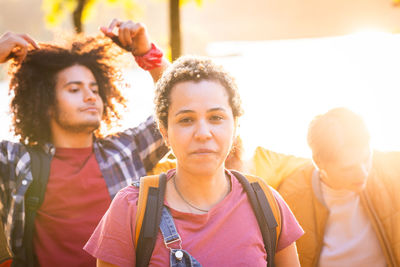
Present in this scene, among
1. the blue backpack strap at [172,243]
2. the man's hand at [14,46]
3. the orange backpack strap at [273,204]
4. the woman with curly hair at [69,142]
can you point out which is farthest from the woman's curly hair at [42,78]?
the orange backpack strap at [273,204]

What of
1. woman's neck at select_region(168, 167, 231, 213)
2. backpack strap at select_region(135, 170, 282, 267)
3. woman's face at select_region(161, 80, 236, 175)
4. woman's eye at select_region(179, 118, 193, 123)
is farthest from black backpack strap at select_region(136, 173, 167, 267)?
woman's eye at select_region(179, 118, 193, 123)

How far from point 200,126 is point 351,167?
1325mm

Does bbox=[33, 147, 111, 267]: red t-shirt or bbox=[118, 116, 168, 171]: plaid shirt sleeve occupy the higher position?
bbox=[118, 116, 168, 171]: plaid shirt sleeve

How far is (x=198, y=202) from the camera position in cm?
224

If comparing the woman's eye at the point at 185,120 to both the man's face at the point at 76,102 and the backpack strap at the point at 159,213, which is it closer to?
the backpack strap at the point at 159,213

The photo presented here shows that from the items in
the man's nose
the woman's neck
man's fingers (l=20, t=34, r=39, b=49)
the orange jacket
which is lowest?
the orange jacket

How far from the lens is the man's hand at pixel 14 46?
320 cm

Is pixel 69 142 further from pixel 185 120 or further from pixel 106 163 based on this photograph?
pixel 185 120

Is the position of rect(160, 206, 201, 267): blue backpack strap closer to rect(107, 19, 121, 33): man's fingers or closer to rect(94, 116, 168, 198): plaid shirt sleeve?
rect(94, 116, 168, 198): plaid shirt sleeve

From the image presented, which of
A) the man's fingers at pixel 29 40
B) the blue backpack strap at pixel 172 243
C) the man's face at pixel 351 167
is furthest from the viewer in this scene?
the man's fingers at pixel 29 40

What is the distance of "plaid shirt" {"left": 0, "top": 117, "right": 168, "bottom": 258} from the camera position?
10.0ft

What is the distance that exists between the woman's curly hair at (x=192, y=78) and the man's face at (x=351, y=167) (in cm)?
100

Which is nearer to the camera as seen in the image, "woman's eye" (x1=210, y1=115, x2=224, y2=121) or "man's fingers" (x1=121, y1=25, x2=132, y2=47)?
"woman's eye" (x1=210, y1=115, x2=224, y2=121)

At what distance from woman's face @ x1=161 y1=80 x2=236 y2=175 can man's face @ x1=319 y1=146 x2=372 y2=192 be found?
1104 millimetres
